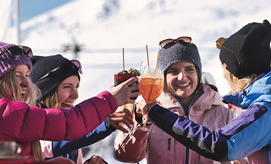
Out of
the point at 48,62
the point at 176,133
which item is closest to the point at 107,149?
the point at 48,62

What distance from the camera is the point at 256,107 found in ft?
7.57

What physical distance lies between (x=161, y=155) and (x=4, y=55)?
1.59m

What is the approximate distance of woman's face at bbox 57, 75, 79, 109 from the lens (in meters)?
3.24

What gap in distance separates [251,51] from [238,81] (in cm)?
27

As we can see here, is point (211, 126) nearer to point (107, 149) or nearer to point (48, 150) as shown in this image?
point (48, 150)

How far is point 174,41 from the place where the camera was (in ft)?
10.6

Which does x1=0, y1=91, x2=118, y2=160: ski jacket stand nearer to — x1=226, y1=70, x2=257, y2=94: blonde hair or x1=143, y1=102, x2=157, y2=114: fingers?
x1=143, y1=102, x2=157, y2=114: fingers

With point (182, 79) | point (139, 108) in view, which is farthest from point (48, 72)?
point (182, 79)

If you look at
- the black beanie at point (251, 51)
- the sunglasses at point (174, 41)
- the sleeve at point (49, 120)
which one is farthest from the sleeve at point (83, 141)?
the black beanie at point (251, 51)

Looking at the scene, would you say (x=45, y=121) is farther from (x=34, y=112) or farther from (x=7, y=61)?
(x=7, y=61)

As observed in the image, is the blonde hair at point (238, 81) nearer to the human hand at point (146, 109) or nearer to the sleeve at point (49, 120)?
the human hand at point (146, 109)

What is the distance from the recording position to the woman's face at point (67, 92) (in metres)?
3.24

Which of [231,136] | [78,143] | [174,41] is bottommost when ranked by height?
[78,143]

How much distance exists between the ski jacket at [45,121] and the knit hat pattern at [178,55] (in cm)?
115
